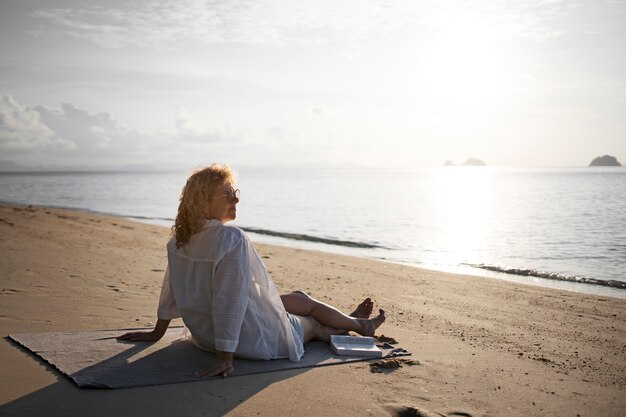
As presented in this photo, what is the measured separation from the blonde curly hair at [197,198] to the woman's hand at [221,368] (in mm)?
976

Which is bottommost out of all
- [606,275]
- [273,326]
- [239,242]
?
[606,275]

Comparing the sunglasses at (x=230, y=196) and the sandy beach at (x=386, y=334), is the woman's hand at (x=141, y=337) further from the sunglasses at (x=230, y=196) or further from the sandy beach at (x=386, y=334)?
the sunglasses at (x=230, y=196)

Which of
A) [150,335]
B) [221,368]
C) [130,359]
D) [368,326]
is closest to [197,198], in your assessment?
[221,368]

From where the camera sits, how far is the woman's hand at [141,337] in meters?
5.14

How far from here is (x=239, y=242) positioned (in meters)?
4.32

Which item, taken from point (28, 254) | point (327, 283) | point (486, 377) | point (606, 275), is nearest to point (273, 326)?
point (486, 377)

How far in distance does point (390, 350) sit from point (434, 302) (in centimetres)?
311

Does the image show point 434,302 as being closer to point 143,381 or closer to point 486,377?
point 486,377

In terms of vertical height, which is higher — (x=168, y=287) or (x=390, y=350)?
(x=168, y=287)

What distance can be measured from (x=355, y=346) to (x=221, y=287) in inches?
59.6

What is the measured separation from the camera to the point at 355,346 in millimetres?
5082

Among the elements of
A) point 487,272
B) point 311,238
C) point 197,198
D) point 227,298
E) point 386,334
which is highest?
point 197,198

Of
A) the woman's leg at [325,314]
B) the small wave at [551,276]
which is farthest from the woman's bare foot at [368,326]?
the small wave at [551,276]

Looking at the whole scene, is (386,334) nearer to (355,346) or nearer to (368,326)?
(368,326)
